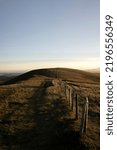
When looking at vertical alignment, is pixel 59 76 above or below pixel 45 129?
above

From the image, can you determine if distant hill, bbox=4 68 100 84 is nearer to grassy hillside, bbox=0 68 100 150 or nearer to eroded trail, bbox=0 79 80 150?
grassy hillside, bbox=0 68 100 150

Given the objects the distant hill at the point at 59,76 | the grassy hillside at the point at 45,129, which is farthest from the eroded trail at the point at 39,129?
the distant hill at the point at 59,76

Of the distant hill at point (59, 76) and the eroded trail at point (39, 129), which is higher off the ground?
the distant hill at point (59, 76)

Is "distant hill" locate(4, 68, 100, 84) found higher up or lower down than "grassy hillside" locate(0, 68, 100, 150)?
higher up

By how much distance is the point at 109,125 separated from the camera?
29.4ft

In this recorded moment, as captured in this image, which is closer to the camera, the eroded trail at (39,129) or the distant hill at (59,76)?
the eroded trail at (39,129)

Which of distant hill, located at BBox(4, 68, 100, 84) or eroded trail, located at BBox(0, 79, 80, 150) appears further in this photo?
distant hill, located at BBox(4, 68, 100, 84)

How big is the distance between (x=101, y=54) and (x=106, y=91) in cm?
145

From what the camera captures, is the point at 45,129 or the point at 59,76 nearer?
the point at 45,129

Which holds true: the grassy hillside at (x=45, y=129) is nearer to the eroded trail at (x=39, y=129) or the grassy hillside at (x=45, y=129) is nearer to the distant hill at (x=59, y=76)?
the eroded trail at (x=39, y=129)

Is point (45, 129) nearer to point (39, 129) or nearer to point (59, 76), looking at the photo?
point (39, 129)

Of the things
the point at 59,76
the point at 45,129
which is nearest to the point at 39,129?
the point at 45,129

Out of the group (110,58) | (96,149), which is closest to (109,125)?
(96,149)

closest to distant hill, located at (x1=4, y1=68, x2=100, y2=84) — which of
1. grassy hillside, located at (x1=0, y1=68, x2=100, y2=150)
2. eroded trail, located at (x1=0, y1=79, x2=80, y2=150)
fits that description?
grassy hillside, located at (x1=0, y1=68, x2=100, y2=150)
